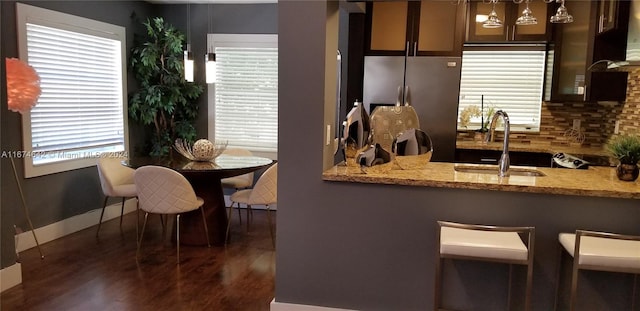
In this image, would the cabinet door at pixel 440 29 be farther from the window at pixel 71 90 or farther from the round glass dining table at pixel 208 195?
the window at pixel 71 90

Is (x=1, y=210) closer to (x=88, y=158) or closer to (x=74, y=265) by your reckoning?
(x=74, y=265)

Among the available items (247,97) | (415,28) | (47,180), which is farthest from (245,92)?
(47,180)

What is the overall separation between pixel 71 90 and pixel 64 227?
1264 mm

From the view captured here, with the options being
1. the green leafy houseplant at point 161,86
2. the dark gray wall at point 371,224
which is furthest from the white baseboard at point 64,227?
the dark gray wall at point 371,224

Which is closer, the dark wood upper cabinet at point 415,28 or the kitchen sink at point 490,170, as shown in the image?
the kitchen sink at point 490,170

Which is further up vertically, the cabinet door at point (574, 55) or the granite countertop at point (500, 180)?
the cabinet door at point (574, 55)

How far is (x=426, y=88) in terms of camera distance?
14.4 ft

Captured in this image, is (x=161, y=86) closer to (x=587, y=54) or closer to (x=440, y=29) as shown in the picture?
(x=440, y=29)

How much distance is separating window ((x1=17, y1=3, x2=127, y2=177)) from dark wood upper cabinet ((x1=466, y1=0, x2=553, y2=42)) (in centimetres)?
358

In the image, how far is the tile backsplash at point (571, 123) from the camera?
4416 mm

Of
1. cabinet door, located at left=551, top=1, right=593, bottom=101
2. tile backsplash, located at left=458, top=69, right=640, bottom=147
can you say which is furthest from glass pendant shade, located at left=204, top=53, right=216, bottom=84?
cabinet door, located at left=551, top=1, right=593, bottom=101

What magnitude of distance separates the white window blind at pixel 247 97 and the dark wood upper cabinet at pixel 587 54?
2.89m

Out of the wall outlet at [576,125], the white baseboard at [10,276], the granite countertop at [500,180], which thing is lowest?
the white baseboard at [10,276]

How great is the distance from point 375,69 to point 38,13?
9.57 ft
